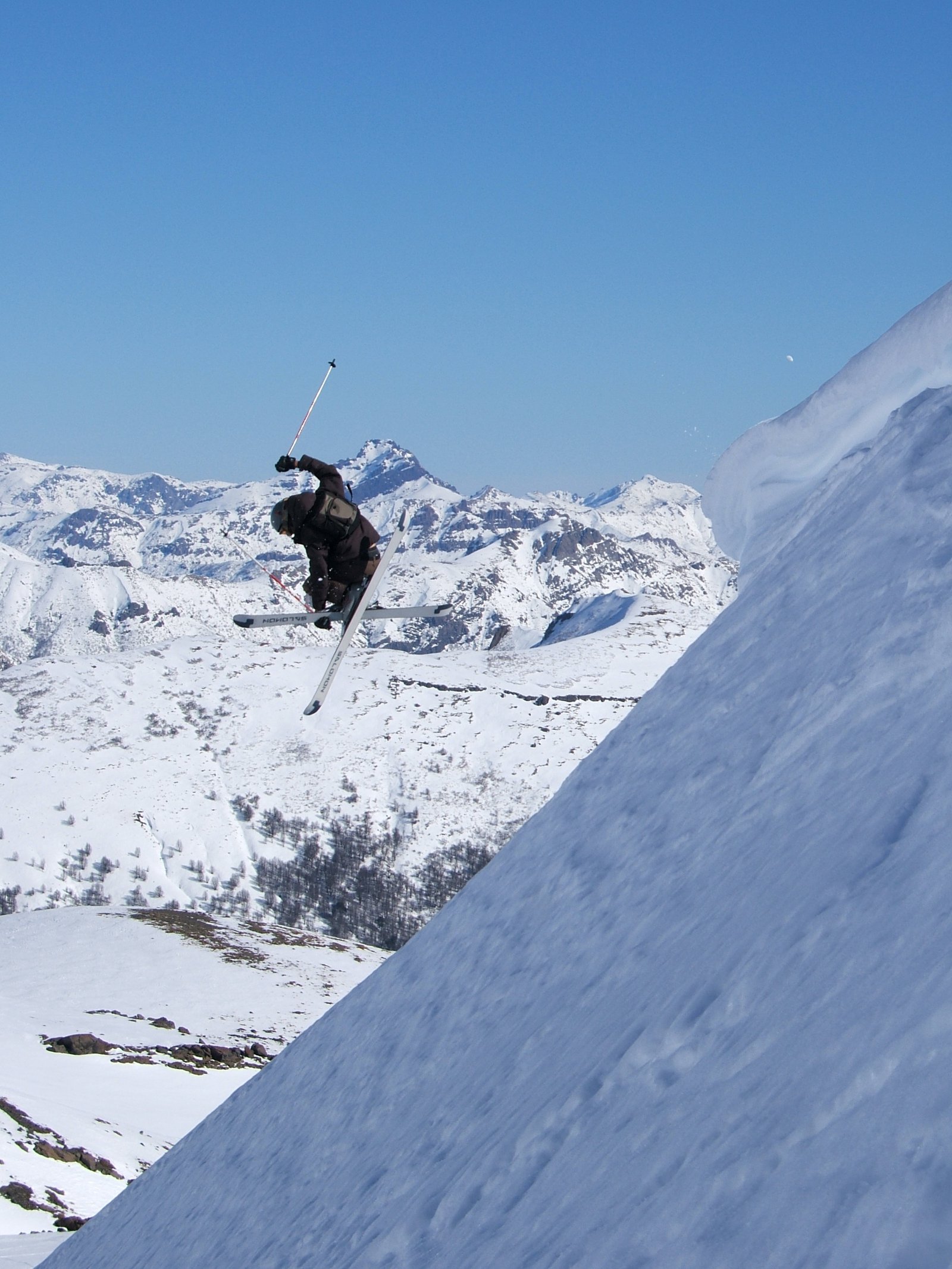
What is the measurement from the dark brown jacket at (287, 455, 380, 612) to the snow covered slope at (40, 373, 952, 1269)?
6926 millimetres

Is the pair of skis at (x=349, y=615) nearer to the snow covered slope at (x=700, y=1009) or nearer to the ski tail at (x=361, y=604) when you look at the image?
the ski tail at (x=361, y=604)

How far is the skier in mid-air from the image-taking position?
16.3 metres

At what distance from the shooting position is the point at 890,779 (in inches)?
209

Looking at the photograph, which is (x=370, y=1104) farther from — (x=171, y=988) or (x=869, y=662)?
(x=171, y=988)

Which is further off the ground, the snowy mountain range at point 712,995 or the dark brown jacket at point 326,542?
the dark brown jacket at point 326,542

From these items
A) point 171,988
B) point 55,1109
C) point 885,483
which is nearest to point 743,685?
point 885,483

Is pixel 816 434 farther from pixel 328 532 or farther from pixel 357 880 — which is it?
pixel 357 880

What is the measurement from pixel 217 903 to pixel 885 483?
169749mm

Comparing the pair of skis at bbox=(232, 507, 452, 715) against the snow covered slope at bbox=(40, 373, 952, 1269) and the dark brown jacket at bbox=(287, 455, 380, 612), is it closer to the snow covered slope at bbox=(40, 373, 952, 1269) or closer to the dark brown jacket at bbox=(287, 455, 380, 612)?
the dark brown jacket at bbox=(287, 455, 380, 612)

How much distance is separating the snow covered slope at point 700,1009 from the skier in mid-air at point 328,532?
6.89 m

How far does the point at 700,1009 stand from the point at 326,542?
13.1 m

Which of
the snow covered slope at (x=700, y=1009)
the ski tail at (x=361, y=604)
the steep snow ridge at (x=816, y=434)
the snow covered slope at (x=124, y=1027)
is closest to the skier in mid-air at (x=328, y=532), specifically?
the ski tail at (x=361, y=604)

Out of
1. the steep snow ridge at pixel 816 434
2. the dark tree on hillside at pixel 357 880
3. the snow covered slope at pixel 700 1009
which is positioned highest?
the steep snow ridge at pixel 816 434

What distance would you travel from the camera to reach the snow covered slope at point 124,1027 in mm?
29750
